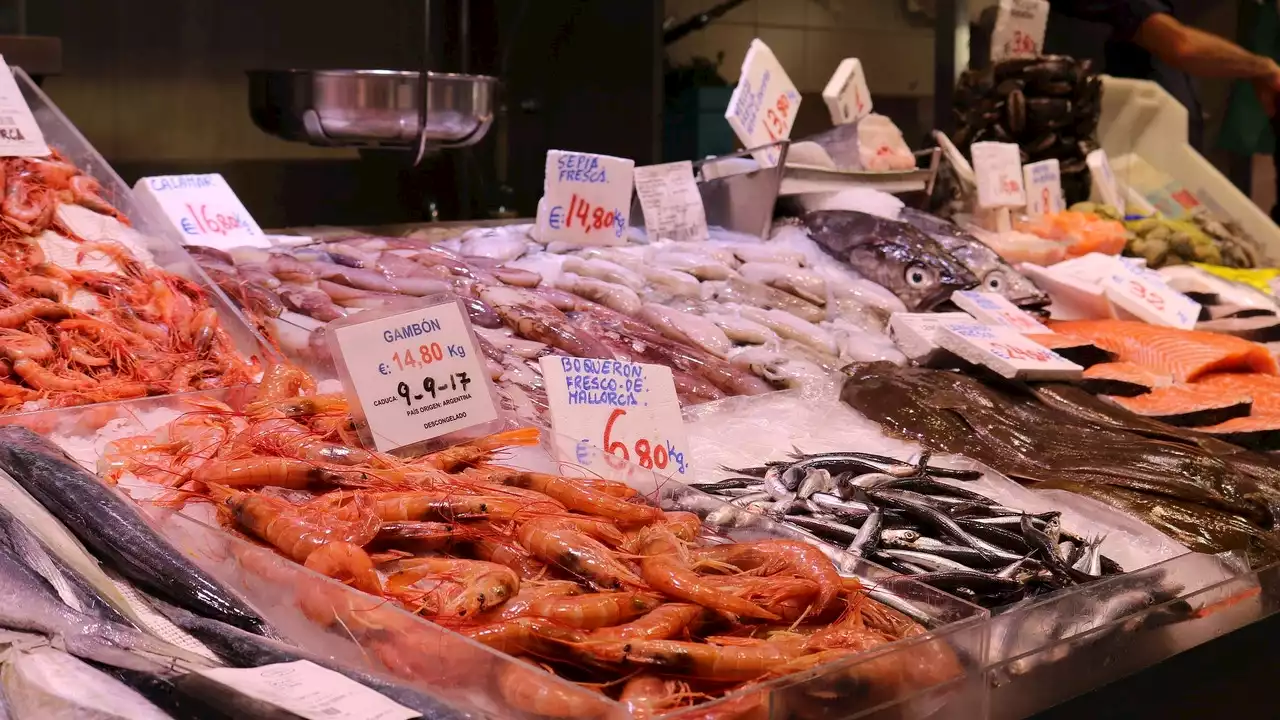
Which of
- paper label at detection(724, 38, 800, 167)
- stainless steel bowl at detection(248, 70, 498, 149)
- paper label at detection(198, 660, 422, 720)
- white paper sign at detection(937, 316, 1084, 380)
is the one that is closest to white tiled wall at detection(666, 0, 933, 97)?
paper label at detection(724, 38, 800, 167)

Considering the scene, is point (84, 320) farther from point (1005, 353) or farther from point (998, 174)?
point (998, 174)

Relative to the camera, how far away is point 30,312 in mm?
2697

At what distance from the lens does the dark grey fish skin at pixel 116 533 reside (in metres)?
1.52

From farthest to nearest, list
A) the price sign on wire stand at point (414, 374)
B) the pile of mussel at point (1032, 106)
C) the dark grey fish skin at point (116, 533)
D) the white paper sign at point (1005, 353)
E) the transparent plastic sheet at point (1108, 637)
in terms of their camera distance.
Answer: the pile of mussel at point (1032, 106), the white paper sign at point (1005, 353), the price sign on wire stand at point (414, 374), the transparent plastic sheet at point (1108, 637), the dark grey fish skin at point (116, 533)

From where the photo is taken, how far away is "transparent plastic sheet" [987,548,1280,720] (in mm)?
1682

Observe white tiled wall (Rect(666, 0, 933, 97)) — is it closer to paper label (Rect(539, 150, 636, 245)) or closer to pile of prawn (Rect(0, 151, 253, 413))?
A: paper label (Rect(539, 150, 636, 245))

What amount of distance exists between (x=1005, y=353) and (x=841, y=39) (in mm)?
4270

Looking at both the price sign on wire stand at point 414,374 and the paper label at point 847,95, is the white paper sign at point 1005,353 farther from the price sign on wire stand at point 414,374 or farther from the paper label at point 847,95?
the paper label at point 847,95

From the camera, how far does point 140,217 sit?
3.31 m

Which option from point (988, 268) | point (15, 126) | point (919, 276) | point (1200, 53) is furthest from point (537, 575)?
point (1200, 53)

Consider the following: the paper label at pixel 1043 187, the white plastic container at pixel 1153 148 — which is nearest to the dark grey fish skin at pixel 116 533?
the paper label at pixel 1043 187

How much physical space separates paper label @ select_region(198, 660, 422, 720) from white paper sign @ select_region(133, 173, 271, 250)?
8.41 ft

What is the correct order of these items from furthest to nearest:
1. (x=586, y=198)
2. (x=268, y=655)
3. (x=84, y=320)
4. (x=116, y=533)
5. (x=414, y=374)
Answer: (x=586, y=198)
(x=84, y=320)
(x=414, y=374)
(x=116, y=533)
(x=268, y=655)

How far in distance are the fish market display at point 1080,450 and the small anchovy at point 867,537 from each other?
2.21 feet
